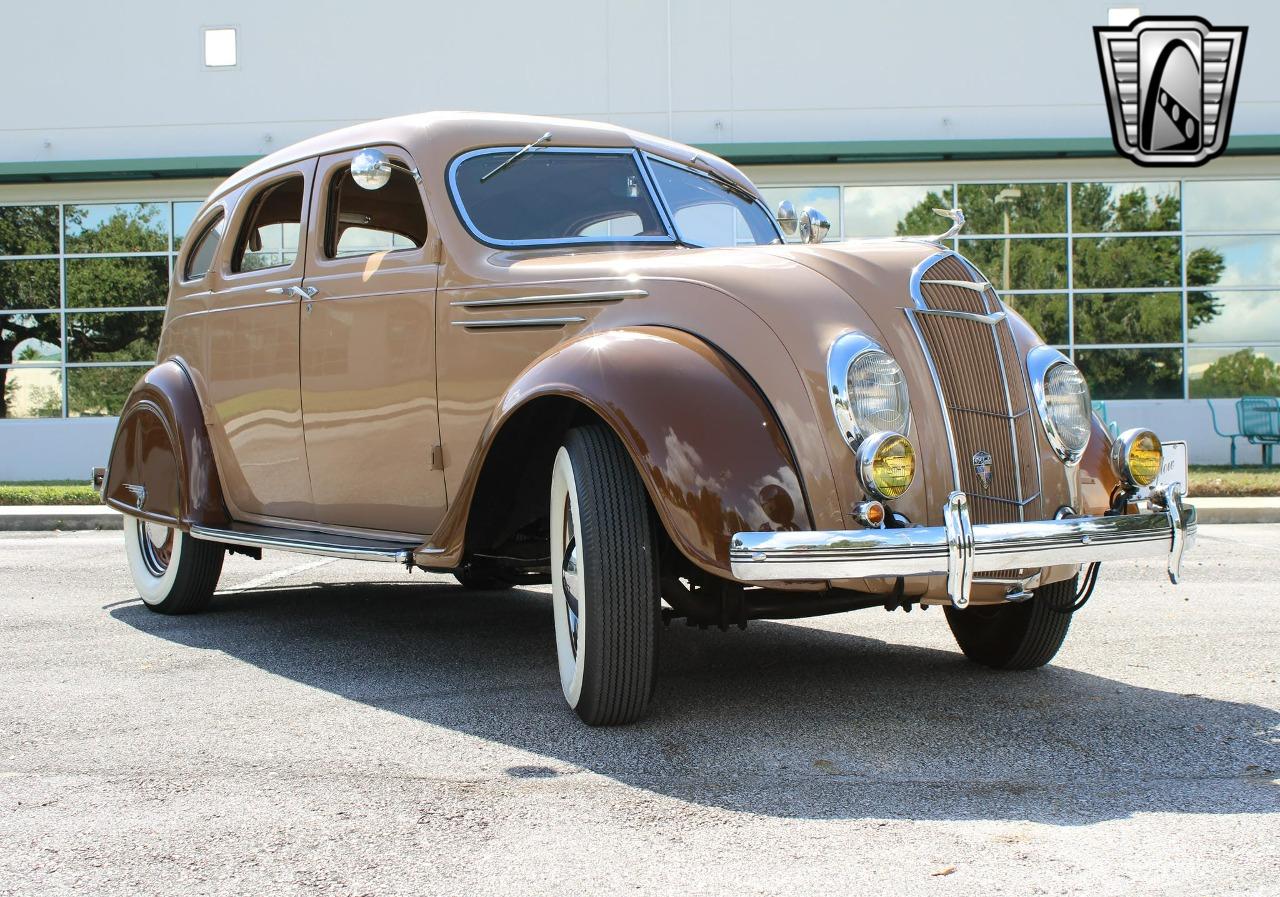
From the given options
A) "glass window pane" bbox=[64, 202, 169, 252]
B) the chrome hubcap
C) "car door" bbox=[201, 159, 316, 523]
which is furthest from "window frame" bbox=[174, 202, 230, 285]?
"glass window pane" bbox=[64, 202, 169, 252]

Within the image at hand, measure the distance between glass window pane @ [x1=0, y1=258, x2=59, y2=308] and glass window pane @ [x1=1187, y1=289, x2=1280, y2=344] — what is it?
16.1 meters

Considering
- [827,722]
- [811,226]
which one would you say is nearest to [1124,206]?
[811,226]

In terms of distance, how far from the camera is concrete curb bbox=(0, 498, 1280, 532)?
1162 centimetres

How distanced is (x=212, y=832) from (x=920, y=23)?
16.8 metres

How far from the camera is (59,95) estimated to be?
1844 centimetres

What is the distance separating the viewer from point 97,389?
18.7m

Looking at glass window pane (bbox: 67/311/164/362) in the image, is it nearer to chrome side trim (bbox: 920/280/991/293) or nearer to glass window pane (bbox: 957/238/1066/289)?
glass window pane (bbox: 957/238/1066/289)

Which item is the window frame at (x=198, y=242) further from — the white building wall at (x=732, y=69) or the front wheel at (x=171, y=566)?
the white building wall at (x=732, y=69)

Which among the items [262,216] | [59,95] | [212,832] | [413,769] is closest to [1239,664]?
[413,769]

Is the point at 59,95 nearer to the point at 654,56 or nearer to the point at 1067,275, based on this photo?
the point at 654,56

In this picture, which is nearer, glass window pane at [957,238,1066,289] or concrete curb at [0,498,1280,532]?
concrete curb at [0,498,1280,532]

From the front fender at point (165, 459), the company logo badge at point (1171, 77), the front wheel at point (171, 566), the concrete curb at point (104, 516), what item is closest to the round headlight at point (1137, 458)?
the front fender at point (165, 459)

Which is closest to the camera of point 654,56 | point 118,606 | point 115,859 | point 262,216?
point 115,859

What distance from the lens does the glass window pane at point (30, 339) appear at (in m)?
18.9
